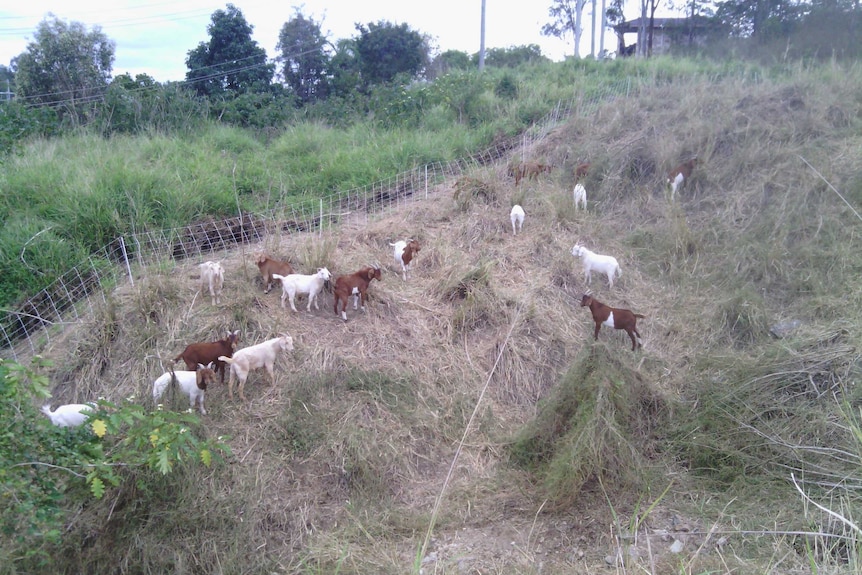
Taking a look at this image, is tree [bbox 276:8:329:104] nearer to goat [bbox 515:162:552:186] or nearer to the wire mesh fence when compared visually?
the wire mesh fence

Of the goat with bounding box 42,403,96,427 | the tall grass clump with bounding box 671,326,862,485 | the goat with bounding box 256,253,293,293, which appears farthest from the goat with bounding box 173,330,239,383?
the tall grass clump with bounding box 671,326,862,485

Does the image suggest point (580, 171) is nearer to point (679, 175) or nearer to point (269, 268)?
point (679, 175)

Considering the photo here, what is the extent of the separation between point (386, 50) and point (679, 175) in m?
12.4

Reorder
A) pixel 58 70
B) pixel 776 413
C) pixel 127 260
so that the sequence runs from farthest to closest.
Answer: pixel 58 70
pixel 127 260
pixel 776 413

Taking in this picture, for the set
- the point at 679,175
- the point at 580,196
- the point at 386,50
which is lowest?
the point at 580,196

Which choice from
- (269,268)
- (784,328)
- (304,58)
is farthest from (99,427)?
(304,58)

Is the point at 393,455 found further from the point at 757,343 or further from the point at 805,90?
the point at 805,90

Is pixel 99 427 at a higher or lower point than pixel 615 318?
higher

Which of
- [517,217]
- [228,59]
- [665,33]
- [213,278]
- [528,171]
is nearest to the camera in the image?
[213,278]

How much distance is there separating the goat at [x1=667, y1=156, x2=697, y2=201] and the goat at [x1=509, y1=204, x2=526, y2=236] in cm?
193

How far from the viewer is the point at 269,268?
18.1ft

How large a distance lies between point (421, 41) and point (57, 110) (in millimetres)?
10882

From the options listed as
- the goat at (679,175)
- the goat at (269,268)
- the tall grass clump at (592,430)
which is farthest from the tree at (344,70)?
the tall grass clump at (592,430)

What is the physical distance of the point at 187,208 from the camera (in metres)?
6.96
